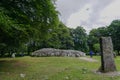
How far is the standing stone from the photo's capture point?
13369 mm

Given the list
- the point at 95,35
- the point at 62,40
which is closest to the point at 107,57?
the point at 62,40

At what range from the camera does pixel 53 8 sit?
18.2m

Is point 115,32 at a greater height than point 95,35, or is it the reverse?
point 95,35

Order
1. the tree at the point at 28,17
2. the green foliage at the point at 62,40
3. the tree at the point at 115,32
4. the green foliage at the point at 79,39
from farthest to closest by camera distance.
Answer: the green foliage at the point at 79,39
the tree at the point at 115,32
the green foliage at the point at 62,40
the tree at the point at 28,17

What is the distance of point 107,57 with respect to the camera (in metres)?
13.6

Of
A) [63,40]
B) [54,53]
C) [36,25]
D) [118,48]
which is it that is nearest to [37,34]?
[36,25]

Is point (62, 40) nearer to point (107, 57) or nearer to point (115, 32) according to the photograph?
point (115, 32)

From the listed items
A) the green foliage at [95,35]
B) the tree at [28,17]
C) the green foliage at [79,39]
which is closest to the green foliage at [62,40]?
the green foliage at [79,39]

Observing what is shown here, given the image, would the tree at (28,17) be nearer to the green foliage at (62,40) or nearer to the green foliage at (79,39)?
the green foliage at (62,40)

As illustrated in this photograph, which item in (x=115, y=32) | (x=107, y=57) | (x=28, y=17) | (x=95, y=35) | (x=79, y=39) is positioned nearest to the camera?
(x=107, y=57)

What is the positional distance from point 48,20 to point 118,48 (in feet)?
134

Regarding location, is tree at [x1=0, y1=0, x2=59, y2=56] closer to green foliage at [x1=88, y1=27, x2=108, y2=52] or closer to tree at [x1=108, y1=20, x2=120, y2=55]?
tree at [x1=108, y1=20, x2=120, y2=55]

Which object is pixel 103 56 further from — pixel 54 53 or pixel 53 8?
pixel 54 53

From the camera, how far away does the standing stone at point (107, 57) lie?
13369mm
